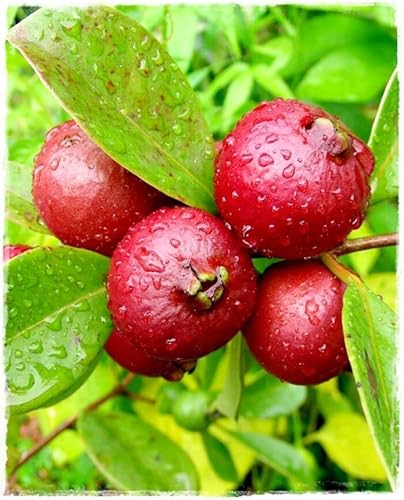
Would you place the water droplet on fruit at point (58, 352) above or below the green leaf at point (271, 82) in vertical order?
above

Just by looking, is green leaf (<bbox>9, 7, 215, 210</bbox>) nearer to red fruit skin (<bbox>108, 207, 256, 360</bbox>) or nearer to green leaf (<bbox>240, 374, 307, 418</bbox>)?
red fruit skin (<bbox>108, 207, 256, 360</bbox>)

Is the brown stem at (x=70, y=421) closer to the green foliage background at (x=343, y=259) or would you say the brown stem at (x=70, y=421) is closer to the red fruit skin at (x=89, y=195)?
the green foliage background at (x=343, y=259)

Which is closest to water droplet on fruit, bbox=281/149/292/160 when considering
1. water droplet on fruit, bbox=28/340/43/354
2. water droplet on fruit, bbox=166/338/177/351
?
water droplet on fruit, bbox=166/338/177/351

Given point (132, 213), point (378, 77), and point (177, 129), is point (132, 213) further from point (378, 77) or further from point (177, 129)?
point (378, 77)

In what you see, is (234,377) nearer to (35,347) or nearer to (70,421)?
(35,347)

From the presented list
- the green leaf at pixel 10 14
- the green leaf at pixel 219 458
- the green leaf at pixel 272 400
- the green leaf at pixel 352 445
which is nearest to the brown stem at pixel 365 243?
the green leaf at pixel 10 14

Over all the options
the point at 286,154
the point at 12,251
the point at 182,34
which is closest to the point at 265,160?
the point at 286,154

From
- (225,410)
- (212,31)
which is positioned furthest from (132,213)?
(212,31)
